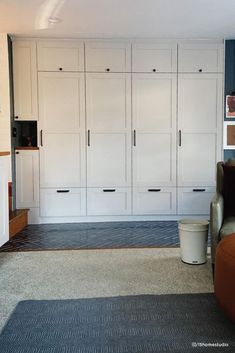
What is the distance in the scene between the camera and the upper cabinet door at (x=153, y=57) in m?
4.95

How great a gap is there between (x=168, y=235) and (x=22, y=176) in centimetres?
220

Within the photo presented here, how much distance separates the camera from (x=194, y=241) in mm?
3084

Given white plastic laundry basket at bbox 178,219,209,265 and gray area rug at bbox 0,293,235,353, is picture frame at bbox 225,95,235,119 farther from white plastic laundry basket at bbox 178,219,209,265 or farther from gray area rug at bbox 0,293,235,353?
gray area rug at bbox 0,293,235,353

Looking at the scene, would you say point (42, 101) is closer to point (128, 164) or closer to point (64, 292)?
point (128, 164)

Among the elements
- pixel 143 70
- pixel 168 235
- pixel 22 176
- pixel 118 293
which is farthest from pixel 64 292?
pixel 143 70

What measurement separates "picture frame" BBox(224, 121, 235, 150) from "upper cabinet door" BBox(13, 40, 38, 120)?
274cm

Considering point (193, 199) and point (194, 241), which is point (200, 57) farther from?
point (194, 241)

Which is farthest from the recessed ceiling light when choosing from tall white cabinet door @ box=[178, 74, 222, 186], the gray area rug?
the gray area rug

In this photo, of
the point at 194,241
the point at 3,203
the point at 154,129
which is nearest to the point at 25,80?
the point at 154,129

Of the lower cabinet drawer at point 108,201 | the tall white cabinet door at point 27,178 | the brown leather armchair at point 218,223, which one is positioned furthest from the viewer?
the lower cabinet drawer at point 108,201

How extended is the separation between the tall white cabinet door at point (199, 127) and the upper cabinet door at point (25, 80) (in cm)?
207

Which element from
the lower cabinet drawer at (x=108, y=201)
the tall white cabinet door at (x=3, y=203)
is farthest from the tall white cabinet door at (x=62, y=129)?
the tall white cabinet door at (x=3, y=203)

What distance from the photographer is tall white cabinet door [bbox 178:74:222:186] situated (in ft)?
16.5

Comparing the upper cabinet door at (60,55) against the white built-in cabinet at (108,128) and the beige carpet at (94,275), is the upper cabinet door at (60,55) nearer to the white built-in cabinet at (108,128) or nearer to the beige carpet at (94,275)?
the white built-in cabinet at (108,128)
